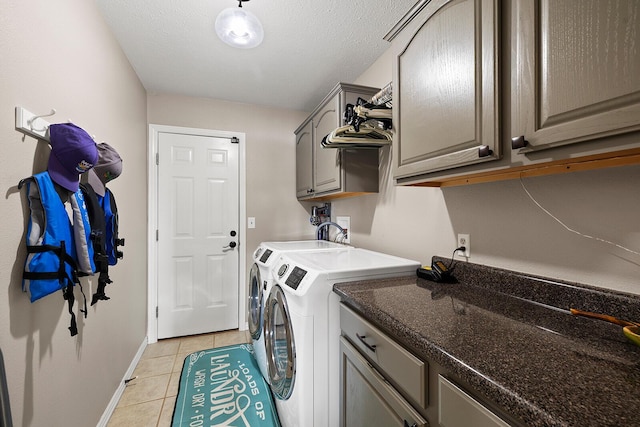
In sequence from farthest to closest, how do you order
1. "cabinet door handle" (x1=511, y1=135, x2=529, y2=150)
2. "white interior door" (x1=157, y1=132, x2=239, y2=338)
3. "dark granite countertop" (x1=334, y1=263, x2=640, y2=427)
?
"white interior door" (x1=157, y1=132, x2=239, y2=338)
"cabinet door handle" (x1=511, y1=135, x2=529, y2=150)
"dark granite countertop" (x1=334, y1=263, x2=640, y2=427)

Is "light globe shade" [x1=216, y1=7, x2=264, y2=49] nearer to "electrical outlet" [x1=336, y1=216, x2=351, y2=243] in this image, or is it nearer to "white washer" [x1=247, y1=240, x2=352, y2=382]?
"white washer" [x1=247, y1=240, x2=352, y2=382]

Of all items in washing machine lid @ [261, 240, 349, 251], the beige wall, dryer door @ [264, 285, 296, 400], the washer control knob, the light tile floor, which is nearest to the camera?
the beige wall

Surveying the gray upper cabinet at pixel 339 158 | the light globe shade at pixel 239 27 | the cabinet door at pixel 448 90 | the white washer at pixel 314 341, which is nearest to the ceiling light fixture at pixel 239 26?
the light globe shade at pixel 239 27

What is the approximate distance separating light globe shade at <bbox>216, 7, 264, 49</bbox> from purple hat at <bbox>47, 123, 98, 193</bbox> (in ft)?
3.00

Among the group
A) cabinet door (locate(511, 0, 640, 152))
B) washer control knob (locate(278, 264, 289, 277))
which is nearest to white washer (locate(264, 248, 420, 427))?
washer control knob (locate(278, 264, 289, 277))

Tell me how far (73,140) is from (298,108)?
232 cm

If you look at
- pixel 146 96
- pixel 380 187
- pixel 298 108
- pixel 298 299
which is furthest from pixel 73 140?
pixel 298 108

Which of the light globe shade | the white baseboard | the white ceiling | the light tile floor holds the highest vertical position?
the white ceiling

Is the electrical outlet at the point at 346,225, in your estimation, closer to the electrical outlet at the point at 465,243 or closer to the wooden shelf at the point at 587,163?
the electrical outlet at the point at 465,243

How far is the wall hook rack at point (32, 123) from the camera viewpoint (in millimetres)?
947

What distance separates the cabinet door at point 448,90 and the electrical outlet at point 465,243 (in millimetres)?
454

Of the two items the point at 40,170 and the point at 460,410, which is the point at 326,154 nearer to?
the point at 40,170

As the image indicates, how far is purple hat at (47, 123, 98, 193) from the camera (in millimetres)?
1054

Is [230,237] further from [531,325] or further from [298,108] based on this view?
[531,325]
